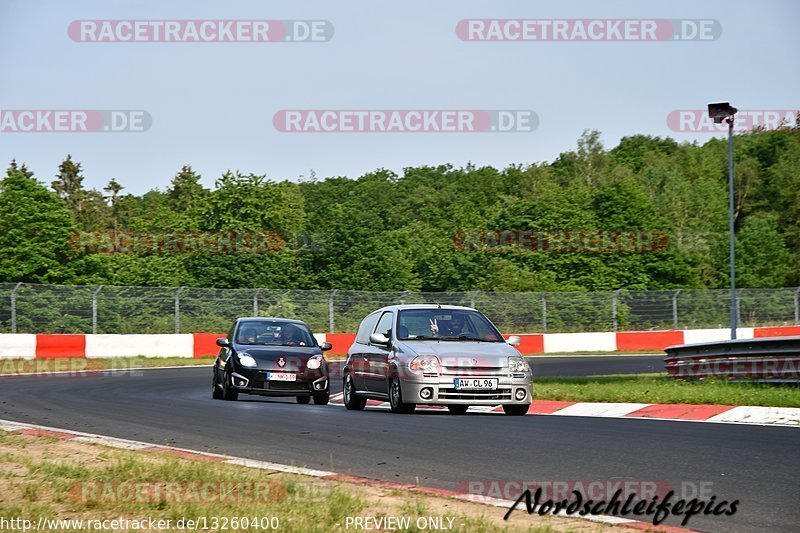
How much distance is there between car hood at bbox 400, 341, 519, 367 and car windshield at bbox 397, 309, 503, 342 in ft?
0.89

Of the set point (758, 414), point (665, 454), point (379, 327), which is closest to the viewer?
point (665, 454)

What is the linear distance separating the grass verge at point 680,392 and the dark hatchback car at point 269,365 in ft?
12.1

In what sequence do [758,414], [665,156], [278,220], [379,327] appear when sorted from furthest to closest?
1. [665,156]
2. [278,220]
3. [379,327]
4. [758,414]

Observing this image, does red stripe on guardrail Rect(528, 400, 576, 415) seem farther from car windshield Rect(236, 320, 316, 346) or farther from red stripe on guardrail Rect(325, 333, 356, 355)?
red stripe on guardrail Rect(325, 333, 356, 355)

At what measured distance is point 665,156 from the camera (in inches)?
4471

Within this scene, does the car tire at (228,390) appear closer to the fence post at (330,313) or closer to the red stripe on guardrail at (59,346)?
the red stripe on guardrail at (59,346)

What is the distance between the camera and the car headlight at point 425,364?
1378 centimetres

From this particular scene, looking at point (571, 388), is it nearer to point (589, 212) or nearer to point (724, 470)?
point (724, 470)

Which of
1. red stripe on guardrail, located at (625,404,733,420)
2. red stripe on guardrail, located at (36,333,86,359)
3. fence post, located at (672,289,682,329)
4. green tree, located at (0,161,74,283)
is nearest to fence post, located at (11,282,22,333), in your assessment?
red stripe on guardrail, located at (36,333,86,359)

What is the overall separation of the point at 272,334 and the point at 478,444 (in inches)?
351

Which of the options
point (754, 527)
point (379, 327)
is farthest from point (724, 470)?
point (379, 327)

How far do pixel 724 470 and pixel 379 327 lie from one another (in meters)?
Answer: 7.99
